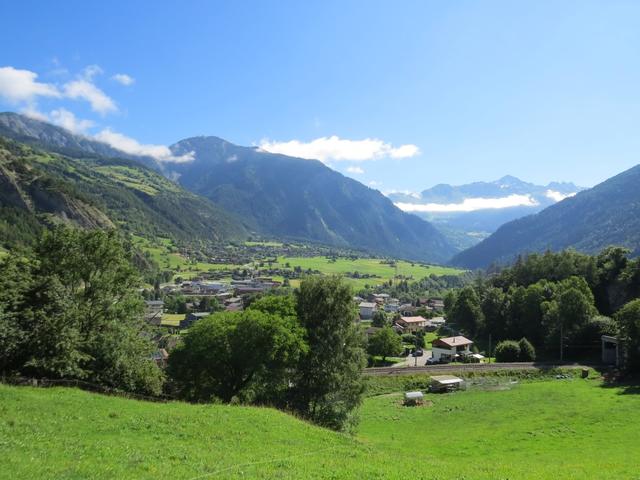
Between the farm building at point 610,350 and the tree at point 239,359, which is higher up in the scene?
the tree at point 239,359

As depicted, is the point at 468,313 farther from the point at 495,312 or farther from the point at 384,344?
the point at 384,344

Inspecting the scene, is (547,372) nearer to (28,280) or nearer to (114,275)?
(114,275)

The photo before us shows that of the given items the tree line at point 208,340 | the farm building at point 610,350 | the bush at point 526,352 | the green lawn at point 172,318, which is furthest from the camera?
the green lawn at point 172,318

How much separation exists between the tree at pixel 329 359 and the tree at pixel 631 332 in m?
42.7

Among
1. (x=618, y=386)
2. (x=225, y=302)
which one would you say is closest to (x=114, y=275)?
A: (x=618, y=386)

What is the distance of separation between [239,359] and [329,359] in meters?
6.62

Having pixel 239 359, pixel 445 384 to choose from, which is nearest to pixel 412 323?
pixel 445 384

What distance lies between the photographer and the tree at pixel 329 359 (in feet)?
110

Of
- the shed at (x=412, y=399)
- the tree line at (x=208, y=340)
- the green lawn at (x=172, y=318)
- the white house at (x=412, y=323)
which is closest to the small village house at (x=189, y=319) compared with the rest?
the green lawn at (x=172, y=318)

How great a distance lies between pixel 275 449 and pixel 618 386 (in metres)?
49.7

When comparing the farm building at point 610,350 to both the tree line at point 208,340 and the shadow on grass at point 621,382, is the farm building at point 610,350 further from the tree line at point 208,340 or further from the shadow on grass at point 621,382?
the tree line at point 208,340

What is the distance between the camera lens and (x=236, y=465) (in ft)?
55.4

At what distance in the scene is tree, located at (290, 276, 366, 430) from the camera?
33.7 meters

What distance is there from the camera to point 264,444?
821 inches
